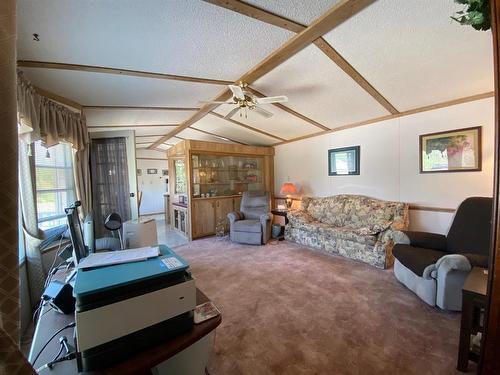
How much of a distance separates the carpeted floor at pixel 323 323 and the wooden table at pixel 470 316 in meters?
0.12

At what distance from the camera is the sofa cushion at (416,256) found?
2.09 metres

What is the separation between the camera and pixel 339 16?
5.36ft

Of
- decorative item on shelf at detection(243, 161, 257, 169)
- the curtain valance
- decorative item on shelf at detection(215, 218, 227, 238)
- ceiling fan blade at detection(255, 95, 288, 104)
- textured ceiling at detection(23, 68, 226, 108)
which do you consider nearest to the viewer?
the curtain valance

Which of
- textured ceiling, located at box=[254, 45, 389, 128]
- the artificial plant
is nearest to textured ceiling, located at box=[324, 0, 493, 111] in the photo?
textured ceiling, located at box=[254, 45, 389, 128]

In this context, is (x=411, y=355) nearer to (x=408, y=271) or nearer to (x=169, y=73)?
(x=408, y=271)

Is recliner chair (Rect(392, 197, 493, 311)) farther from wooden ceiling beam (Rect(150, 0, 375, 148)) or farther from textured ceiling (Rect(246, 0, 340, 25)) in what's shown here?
textured ceiling (Rect(246, 0, 340, 25))

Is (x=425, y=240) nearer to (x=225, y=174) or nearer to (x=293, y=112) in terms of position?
(x=293, y=112)

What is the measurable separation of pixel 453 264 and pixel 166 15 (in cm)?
300

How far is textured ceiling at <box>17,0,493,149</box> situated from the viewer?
4.75 ft

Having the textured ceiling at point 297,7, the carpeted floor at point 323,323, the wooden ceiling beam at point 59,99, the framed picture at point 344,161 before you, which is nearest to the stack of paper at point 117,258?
the carpeted floor at point 323,323

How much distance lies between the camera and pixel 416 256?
7.19 feet

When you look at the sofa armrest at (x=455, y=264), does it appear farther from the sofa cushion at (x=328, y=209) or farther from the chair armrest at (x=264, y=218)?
the chair armrest at (x=264, y=218)

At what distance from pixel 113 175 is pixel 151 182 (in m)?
4.77

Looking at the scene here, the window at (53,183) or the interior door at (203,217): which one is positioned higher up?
the window at (53,183)
